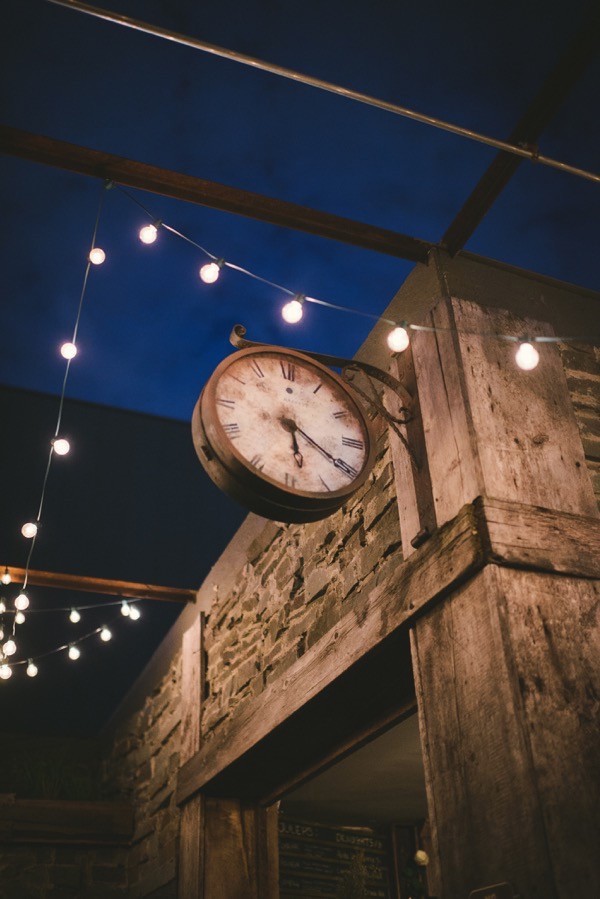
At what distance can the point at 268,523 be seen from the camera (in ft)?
Answer: 16.7

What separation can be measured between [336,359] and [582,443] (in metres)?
1.11

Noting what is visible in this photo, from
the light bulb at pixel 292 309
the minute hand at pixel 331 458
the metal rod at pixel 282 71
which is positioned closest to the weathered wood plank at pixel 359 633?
the minute hand at pixel 331 458

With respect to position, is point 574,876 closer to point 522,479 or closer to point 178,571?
point 522,479

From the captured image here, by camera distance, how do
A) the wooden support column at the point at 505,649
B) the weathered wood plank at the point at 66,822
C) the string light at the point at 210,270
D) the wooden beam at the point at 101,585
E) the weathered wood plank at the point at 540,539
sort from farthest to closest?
the weathered wood plank at the point at 66,822 → the wooden beam at the point at 101,585 → the string light at the point at 210,270 → the weathered wood plank at the point at 540,539 → the wooden support column at the point at 505,649

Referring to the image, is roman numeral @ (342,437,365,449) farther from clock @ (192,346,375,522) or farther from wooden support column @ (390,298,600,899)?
wooden support column @ (390,298,600,899)

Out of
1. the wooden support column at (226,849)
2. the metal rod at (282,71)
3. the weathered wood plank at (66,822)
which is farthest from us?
the weathered wood plank at (66,822)

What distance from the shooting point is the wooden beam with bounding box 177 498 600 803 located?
2.86 m

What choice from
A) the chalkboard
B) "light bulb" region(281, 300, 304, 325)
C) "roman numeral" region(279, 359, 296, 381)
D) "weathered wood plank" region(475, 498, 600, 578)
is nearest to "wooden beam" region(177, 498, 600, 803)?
"weathered wood plank" region(475, 498, 600, 578)

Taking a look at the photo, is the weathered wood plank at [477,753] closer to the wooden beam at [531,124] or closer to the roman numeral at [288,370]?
the roman numeral at [288,370]

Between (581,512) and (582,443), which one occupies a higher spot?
(582,443)

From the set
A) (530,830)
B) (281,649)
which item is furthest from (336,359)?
(530,830)

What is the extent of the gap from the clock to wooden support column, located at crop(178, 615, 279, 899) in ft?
9.00

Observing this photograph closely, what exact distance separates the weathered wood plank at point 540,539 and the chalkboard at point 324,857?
13.8 feet

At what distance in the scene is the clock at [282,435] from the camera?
2984 mm
